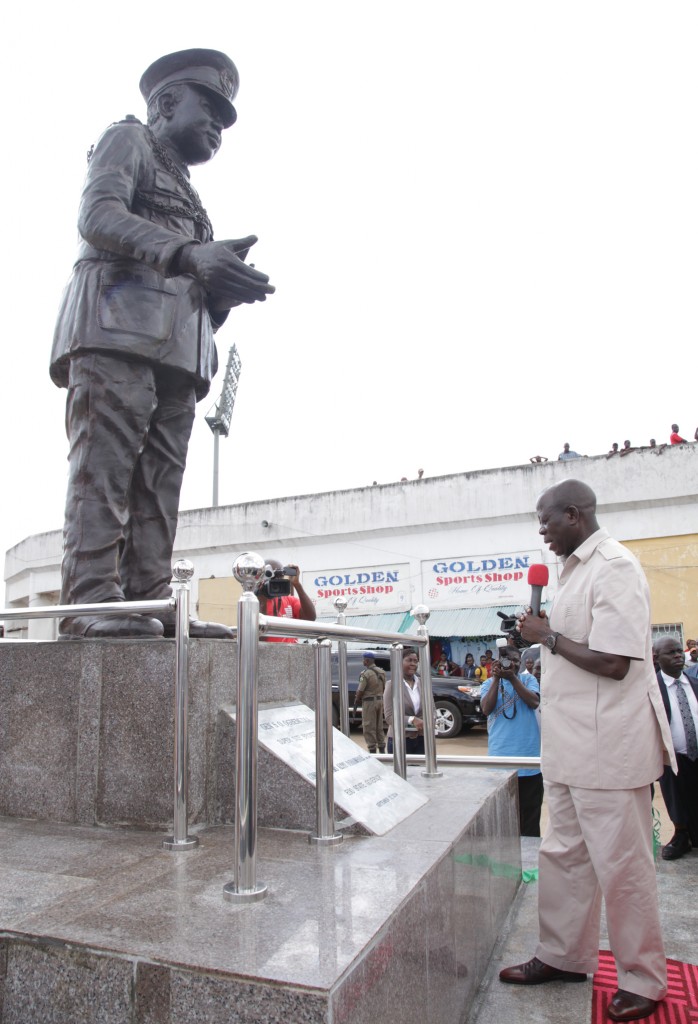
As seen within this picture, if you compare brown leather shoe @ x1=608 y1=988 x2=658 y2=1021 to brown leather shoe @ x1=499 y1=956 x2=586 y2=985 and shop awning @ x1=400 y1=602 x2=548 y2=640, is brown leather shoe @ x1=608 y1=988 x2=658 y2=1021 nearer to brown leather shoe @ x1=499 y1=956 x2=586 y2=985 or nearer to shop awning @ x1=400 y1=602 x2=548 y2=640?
brown leather shoe @ x1=499 y1=956 x2=586 y2=985

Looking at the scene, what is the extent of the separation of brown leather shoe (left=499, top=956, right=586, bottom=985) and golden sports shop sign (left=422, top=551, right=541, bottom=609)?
663 inches

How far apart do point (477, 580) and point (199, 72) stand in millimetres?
17536

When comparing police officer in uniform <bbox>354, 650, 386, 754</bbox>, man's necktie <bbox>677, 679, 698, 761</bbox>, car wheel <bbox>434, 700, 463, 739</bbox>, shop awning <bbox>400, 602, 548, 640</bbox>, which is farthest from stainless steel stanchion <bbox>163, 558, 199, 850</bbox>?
shop awning <bbox>400, 602, 548, 640</bbox>

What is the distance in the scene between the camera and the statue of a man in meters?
3.22

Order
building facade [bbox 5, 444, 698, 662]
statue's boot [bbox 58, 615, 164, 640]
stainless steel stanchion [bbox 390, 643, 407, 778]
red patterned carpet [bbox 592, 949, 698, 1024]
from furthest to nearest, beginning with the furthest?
building facade [bbox 5, 444, 698, 662] < stainless steel stanchion [bbox 390, 643, 407, 778] < statue's boot [bbox 58, 615, 164, 640] < red patterned carpet [bbox 592, 949, 698, 1024]

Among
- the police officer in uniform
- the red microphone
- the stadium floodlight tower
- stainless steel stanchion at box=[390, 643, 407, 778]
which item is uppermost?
Answer: the stadium floodlight tower

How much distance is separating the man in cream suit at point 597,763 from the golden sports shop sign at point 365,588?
712 inches

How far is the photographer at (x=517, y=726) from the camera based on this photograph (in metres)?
4.97

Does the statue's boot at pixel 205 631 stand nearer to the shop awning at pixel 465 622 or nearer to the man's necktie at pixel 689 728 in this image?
the man's necktie at pixel 689 728

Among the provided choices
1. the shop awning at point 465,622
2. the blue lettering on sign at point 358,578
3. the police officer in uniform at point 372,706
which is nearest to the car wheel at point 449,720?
the police officer in uniform at point 372,706

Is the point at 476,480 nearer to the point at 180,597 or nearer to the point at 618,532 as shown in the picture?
the point at 618,532

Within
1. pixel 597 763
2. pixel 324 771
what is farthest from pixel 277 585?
pixel 597 763

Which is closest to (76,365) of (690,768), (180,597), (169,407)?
(169,407)

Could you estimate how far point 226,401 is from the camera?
3020 centimetres
